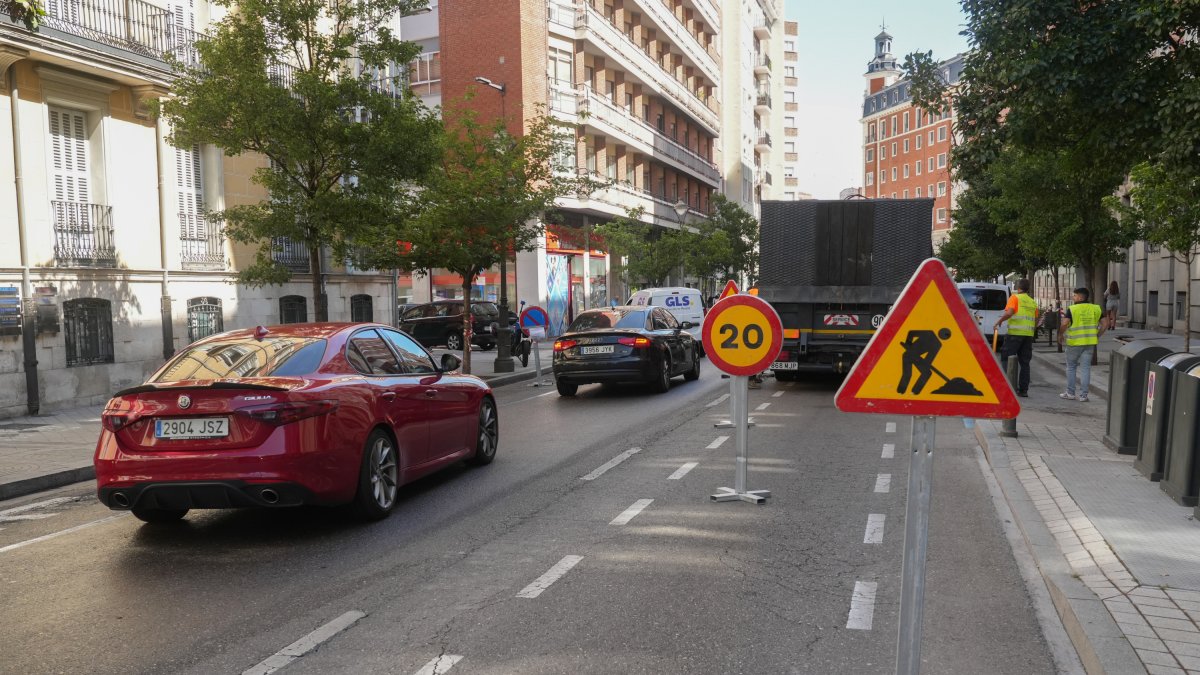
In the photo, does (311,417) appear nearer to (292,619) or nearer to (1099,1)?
(292,619)

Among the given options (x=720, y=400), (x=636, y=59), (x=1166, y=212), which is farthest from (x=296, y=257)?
(x=636, y=59)

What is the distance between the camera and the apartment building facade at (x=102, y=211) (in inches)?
607

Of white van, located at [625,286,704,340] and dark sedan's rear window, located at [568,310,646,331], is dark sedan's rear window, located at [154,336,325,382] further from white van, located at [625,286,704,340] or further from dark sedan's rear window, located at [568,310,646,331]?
Answer: white van, located at [625,286,704,340]

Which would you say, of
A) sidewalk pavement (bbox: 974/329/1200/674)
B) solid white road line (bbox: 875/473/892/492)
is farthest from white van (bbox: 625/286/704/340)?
solid white road line (bbox: 875/473/892/492)

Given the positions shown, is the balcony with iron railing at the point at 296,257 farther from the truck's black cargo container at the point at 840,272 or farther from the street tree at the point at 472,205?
the truck's black cargo container at the point at 840,272

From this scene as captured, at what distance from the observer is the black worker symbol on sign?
378 centimetres

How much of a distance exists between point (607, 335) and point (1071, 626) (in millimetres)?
11670

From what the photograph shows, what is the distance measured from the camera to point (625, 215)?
42.8 meters

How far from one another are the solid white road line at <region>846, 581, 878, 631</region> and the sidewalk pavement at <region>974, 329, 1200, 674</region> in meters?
0.89

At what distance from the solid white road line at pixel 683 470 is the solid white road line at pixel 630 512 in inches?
43.1

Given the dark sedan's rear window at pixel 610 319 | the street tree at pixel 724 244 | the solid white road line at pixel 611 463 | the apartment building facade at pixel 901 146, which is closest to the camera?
the solid white road line at pixel 611 463

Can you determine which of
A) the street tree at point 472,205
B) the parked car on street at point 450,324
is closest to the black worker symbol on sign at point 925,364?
the street tree at point 472,205

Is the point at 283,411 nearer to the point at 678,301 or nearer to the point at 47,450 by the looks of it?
the point at 47,450

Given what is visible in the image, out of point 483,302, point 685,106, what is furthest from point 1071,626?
point 685,106
